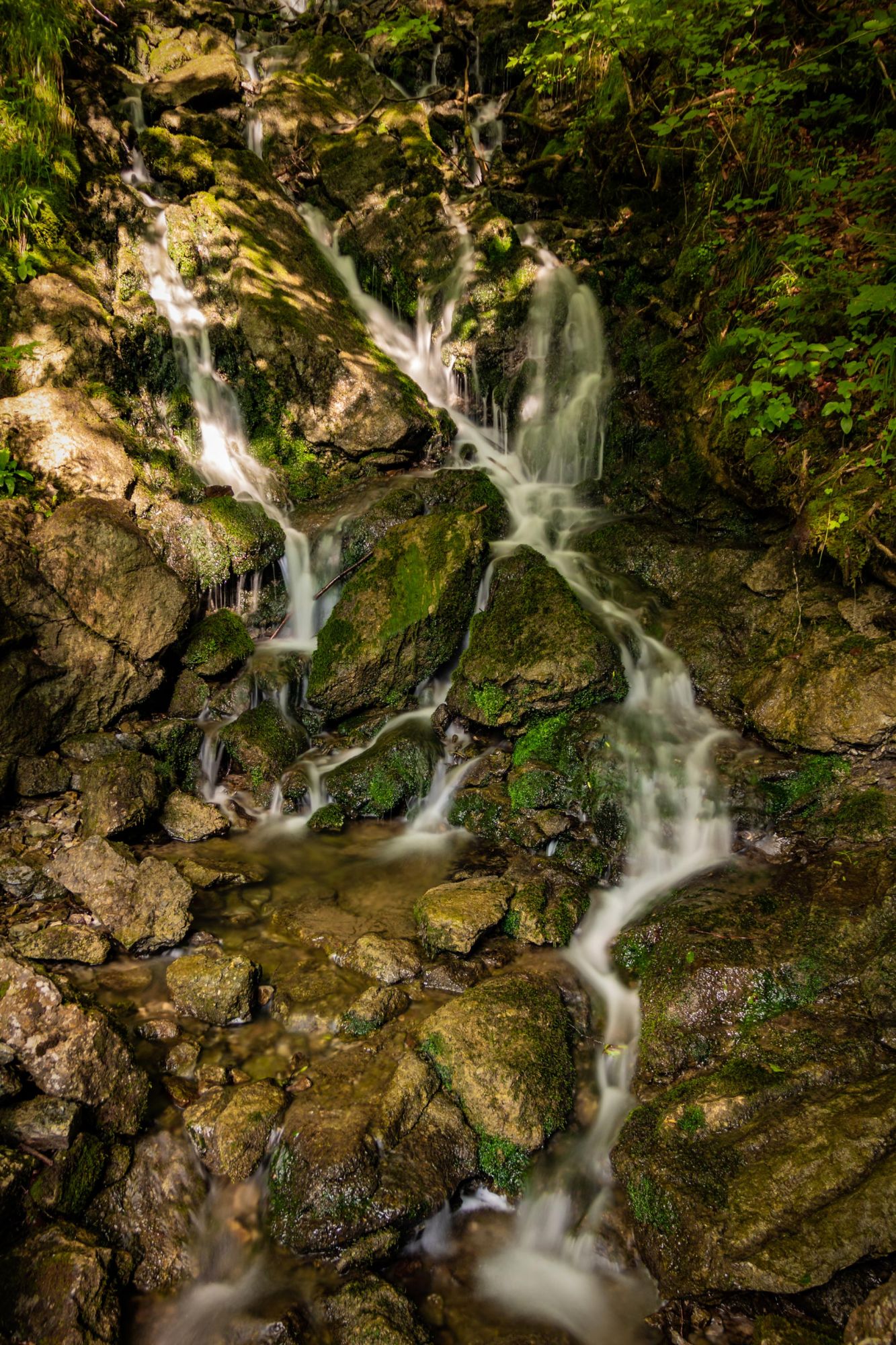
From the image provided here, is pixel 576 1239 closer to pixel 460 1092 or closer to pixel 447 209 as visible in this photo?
pixel 460 1092

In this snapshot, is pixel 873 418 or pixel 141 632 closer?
pixel 873 418

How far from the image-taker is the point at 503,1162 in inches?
128

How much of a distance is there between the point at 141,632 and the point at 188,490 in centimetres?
253

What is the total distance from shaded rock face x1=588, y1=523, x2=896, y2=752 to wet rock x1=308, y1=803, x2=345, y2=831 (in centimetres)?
386

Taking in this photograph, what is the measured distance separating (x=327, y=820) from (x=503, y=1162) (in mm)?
3439

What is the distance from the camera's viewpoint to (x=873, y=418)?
517 centimetres

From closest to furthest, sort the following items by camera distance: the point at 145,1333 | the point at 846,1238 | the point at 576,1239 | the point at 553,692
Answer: the point at 846,1238 → the point at 145,1333 → the point at 576,1239 → the point at 553,692

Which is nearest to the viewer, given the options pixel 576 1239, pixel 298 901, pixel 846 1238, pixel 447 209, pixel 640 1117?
pixel 846 1238

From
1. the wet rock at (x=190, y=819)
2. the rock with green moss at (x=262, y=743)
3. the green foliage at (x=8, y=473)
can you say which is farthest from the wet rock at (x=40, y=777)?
the green foliage at (x=8, y=473)

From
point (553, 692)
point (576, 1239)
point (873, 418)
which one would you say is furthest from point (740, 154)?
point (576, 1239)

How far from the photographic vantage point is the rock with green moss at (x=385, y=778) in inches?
251

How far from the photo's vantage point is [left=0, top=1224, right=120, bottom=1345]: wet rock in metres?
2.31

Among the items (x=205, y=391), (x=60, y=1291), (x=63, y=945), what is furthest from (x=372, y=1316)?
(x=205, y=391)

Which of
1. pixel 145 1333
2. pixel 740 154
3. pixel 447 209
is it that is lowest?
pixel 145 1333
